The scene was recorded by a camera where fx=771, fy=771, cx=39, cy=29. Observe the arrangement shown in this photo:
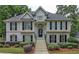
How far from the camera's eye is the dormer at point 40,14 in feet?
31.8

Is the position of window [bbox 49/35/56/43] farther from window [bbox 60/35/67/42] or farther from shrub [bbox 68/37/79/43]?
shrub [bbox 68/37/79/43]

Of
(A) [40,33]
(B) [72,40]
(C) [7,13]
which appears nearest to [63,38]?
(B) [72,40]

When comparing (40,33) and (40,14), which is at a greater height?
(40,14)

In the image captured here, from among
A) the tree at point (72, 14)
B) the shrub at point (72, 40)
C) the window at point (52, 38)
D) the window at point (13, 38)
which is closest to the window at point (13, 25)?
the window at point (13, 38)

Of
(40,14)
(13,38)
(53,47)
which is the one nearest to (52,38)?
(53,47)

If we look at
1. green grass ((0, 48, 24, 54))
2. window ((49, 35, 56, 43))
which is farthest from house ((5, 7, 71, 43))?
green grass ((0, 48, 24, 54))

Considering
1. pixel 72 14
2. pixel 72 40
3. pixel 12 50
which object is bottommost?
pixel 12 50

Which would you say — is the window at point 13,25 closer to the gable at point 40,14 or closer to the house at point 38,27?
the house at point 38,27

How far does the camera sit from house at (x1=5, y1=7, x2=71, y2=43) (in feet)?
31.9

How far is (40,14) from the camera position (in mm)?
9734

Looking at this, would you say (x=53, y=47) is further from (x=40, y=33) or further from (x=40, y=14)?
(x=40, y=14)

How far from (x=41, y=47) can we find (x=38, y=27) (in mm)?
256

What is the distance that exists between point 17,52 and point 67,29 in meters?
0.69
